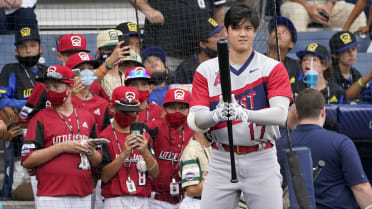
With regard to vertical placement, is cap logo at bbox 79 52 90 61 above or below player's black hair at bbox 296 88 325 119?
above

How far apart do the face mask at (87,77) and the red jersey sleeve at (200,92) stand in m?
2.24

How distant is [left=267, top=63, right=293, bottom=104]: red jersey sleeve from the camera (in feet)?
14.0

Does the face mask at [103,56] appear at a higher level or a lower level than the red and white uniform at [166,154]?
higher

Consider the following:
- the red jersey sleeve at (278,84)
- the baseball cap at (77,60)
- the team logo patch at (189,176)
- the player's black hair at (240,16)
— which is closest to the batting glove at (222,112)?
the red jersey sleeve at (278,84)

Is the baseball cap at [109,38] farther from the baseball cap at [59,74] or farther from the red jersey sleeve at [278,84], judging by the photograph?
the red jersey sleeve at [278,84]

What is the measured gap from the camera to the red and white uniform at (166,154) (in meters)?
6.22

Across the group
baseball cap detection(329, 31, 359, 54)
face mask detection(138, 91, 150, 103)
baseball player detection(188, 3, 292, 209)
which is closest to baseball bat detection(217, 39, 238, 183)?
baseball player detection(188, 3, 292, 209)

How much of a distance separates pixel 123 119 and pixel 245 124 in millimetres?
2004

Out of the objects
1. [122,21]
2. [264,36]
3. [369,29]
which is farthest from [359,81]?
[122,21]

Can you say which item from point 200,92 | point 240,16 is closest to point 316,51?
point 240,16

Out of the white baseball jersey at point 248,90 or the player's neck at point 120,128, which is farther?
the player's neck at point 120,128

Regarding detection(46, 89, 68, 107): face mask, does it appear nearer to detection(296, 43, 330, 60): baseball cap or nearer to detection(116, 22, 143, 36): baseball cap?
detection(116, 22, 143, 36): baseball cap

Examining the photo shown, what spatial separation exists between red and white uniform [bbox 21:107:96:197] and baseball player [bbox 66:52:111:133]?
61 centimetres

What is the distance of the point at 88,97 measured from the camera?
655 cm
